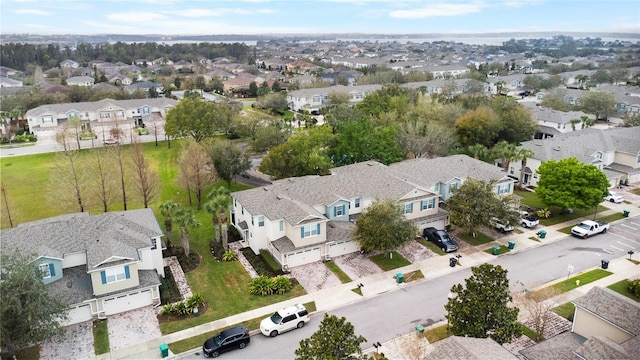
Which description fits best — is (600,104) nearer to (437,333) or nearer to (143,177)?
(437,333)

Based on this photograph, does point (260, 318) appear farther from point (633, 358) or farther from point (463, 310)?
point (633, 358)

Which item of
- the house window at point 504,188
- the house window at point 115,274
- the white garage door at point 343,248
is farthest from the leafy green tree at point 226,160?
the house window at point 504,188

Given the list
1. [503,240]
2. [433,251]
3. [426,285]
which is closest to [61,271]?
[426,285]

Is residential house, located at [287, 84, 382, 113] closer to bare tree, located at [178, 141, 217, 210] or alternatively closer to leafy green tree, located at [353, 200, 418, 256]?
bare tree, located at [178, 141, 217, 210]

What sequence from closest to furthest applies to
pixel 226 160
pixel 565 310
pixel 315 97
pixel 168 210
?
pixel 565 310, pixel 168 210, pixel 226 160, pixel 315 97

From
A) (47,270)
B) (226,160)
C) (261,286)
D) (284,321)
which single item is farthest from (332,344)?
(226,160)

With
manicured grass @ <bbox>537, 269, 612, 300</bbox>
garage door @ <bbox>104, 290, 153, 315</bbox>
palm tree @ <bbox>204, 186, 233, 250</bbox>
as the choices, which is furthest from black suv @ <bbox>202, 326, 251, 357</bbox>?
manicured grass @ <bbox>537, 269, 612, 300</bbox>

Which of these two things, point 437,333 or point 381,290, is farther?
point 381,290
